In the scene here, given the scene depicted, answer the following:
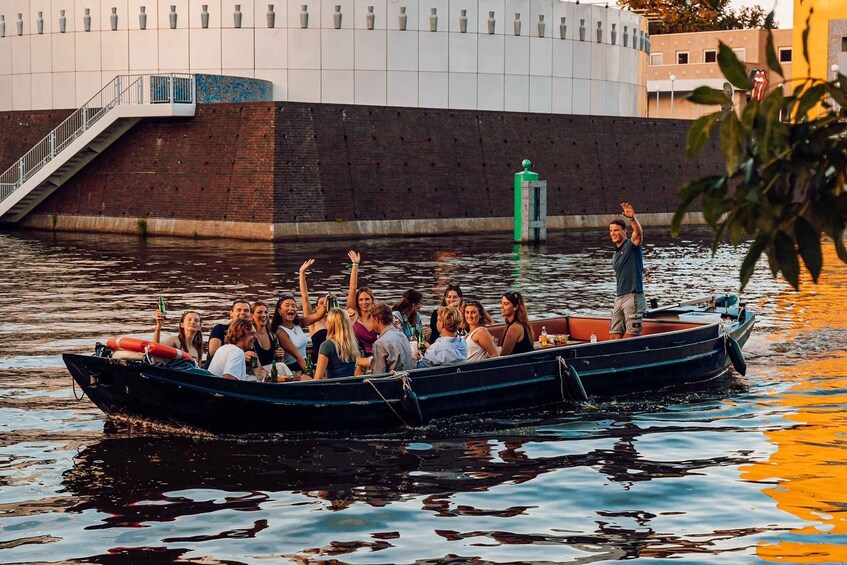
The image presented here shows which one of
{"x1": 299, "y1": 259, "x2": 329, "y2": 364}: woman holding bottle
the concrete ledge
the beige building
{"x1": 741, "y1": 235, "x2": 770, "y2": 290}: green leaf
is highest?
the beige building

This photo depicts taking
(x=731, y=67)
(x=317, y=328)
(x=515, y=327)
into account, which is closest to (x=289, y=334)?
(x=317, y=328)

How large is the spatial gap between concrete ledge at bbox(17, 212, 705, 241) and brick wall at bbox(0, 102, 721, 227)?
0.29 meters

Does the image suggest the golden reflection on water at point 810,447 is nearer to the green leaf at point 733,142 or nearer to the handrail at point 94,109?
the green leaf at point 733,142

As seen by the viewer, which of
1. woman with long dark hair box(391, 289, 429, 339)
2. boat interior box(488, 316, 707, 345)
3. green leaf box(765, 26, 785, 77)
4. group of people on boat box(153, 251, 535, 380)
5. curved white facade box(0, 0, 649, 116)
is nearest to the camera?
green leaf box(765, 26, 785, 77)

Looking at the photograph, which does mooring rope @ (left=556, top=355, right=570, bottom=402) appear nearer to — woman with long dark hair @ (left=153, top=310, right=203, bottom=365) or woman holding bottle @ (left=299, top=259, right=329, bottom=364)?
woman holding bottle @ (left=299, top=259, right=329, bottom=364)

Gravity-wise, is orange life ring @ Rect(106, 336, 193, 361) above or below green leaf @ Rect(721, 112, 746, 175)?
below

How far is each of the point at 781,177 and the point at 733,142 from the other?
25 cm

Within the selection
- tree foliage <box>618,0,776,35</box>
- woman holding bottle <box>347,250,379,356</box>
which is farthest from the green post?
tree foliage <box>618,0,776,35</box>

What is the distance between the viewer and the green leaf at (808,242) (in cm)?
483

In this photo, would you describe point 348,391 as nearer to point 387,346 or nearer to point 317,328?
point 387,346

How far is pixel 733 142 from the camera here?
490 centimetres

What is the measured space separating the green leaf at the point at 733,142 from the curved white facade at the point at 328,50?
48239 mm

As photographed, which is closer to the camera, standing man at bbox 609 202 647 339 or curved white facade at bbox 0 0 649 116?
standing man at bbox 609 202 647 339

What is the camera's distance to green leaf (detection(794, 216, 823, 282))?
4.83 meters
